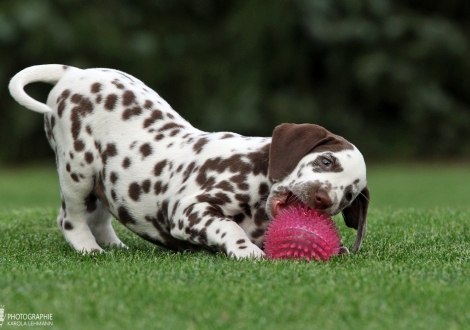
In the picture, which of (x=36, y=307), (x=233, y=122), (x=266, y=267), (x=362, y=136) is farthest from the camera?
(x=362, y=136)

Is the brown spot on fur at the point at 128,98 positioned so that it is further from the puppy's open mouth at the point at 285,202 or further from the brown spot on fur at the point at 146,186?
the puppy's open mouth at the point at 285,202

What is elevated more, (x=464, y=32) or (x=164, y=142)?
(x=164, y=142)

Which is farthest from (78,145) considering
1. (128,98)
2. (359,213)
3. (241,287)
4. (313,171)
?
(241,287)

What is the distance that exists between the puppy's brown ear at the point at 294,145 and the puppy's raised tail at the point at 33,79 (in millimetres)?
1633

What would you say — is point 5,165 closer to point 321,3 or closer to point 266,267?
point 321,3

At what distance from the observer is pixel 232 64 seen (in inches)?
748

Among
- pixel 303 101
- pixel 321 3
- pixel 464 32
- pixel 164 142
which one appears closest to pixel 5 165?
pixel 303 101

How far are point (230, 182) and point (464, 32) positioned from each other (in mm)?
16341

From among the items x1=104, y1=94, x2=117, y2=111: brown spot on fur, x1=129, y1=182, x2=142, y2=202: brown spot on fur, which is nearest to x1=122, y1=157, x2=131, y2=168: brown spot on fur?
x1=129, y1=182, x2=142, y2=202: brown spot on fur

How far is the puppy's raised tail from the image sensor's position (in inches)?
202

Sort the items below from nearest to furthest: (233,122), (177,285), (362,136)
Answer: (177,285) < (233,122) < (362,136)

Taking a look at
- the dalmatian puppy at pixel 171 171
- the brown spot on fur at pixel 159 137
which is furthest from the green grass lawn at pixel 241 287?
the brown spot on fur at pixel 159 137

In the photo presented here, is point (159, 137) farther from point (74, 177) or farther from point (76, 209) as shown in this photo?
point (76, 209)

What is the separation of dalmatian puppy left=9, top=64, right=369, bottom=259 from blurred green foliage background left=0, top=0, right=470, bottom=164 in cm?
1259
